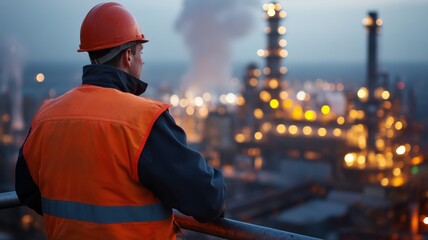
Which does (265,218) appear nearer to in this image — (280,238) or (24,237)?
(24,237)

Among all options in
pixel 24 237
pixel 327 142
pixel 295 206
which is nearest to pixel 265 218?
pixel 295 206

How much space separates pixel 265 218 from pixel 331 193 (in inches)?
193

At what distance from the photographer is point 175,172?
61.9 inches

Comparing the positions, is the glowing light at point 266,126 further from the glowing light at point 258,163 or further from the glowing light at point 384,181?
the glowing light at point 384,181

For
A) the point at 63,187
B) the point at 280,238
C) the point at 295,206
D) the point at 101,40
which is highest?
the point at 101,40

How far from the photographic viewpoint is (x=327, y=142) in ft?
109

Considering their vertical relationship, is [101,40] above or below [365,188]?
above

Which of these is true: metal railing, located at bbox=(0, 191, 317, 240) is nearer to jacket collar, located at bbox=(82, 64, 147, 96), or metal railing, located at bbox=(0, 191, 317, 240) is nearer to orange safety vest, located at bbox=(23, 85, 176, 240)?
orange safety vest, located at bbox=(23, 85, 176, 240)

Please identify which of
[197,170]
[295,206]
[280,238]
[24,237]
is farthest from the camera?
[295,206]

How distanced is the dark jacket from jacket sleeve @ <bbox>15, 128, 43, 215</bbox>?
0.28m

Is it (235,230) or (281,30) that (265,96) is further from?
(235,230)

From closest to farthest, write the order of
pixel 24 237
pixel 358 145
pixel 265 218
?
pixel 24 237, pixel 265 218, pixel 358 145

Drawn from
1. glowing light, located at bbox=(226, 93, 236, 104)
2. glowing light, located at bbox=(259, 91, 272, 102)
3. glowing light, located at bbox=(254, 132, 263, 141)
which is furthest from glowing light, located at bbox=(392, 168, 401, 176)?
glowing light, located at bbox=(226, 93, 236, 104)

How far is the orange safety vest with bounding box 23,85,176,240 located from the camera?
158cm
